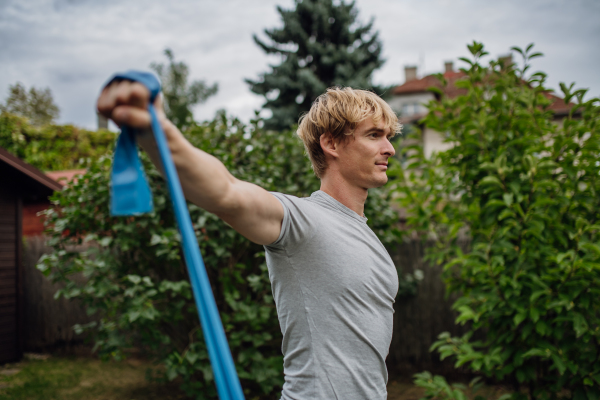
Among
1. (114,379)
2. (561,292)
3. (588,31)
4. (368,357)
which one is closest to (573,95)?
(561,292)

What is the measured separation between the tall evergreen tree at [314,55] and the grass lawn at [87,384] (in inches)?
401

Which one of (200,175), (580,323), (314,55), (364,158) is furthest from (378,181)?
(314,55)

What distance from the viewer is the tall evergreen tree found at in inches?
578

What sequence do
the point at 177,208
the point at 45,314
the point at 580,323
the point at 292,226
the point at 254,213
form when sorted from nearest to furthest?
1. the point at 177,208
2. the point at 254,213
3. the point at 292,226
4. the point at 580,323
5. the point at 45,314

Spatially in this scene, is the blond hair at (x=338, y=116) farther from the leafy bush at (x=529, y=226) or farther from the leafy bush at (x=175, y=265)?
the leafy bush at (x=175, y=265)

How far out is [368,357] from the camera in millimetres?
1359

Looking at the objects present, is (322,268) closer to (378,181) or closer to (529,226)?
(378,181)

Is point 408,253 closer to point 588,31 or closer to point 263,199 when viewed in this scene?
point 588,31

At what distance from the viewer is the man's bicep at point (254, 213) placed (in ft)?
3.46

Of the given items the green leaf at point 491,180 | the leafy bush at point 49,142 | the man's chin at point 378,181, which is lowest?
the man's chin at point 378,181

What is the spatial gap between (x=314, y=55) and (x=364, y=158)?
47.1 ft

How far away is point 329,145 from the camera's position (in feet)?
5.51

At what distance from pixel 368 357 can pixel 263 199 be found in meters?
0.67

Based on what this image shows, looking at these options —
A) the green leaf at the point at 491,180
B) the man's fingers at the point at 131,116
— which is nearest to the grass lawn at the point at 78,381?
the green leaf at the point at 491,180
